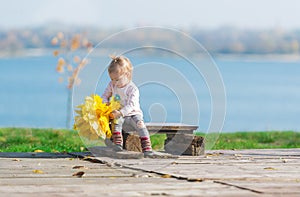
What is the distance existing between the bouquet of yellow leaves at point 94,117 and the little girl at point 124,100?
3.7 inches

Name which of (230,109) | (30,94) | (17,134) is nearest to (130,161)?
(17,134)


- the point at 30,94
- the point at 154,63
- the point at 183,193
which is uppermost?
the point at 30,94

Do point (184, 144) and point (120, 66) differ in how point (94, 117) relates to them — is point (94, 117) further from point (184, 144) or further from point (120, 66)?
point (184, 144)

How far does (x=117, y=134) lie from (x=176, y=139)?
831 mm

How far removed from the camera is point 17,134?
1178cm

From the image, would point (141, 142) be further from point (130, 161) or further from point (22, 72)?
point (22, 72)

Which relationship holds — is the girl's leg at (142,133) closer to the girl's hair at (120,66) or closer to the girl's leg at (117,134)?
the girl's leg at (117,134)

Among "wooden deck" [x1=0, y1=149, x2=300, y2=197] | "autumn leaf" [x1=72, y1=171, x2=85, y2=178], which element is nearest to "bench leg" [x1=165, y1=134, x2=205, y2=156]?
"wooden deck" [x1=0, y1=149, x2=300, y2=197]

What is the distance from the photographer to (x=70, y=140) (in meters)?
11.3

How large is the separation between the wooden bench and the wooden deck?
18 centimetres

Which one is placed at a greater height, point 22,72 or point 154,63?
point 22,72

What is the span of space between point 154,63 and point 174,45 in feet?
0.94

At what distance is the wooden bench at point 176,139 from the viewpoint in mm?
9039

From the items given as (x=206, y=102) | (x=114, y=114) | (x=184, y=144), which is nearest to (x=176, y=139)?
(x=184, y=144)
